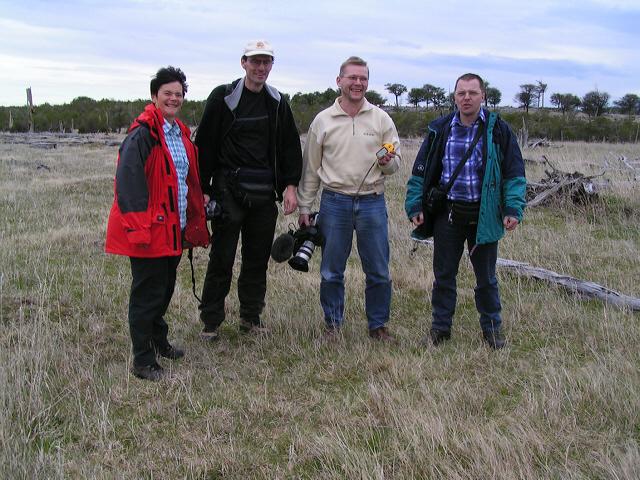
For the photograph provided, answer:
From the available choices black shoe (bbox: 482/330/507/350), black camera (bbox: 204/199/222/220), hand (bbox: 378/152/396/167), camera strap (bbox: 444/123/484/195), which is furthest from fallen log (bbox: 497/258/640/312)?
black camera (bbox: 204/199/222/220)

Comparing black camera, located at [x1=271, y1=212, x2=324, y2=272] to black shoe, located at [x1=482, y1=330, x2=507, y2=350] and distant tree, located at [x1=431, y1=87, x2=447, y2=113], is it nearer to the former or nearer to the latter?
black shoe, located at [x1=482, y1=330, x2=507, y2=350]

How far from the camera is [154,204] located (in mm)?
3963

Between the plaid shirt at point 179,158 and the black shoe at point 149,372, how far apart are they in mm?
1026

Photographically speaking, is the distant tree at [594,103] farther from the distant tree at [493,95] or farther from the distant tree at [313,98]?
the distant tree at [313,98]

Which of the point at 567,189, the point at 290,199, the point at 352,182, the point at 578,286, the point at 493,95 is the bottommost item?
the point at 578,286

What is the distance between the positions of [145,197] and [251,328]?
1836 millimetres

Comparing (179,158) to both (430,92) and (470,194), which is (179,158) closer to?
(470,194)

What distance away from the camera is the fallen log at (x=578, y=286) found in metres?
5.52

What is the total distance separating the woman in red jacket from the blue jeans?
3.42 ft

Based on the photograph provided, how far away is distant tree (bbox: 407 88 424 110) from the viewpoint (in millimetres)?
57656

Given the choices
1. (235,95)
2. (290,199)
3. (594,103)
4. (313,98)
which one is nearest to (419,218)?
(290,199)

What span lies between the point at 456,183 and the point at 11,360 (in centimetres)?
339

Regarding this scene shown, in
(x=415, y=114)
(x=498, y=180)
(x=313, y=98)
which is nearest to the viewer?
(x=498, y=180)

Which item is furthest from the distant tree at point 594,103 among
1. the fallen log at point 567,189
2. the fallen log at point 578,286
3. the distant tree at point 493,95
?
the fallen log at point 578,286
